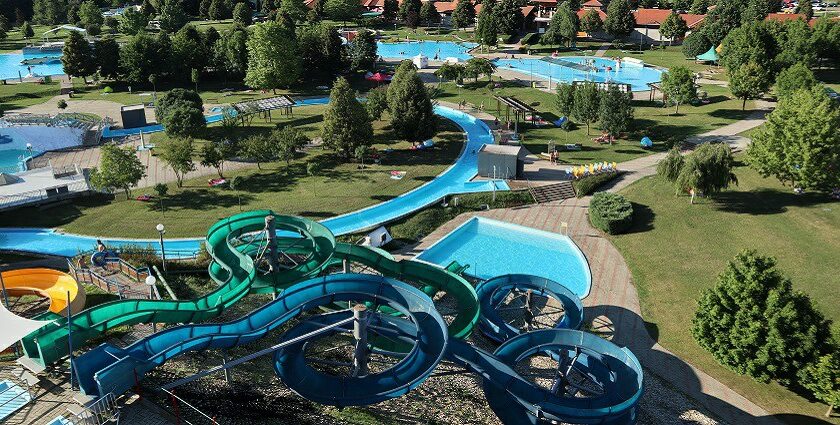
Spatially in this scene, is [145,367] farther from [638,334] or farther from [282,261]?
[638,334]

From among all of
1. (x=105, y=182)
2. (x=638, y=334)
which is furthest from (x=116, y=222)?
(x=638, y=334)

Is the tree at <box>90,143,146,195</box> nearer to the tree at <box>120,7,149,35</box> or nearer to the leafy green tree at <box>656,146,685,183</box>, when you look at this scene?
the leafy green tree at <box>656,146,685,183</box>

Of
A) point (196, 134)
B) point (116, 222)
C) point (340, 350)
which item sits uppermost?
point (196, 134)

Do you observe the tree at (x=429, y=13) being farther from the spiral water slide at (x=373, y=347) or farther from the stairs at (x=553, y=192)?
the spiral water slide at (x=373, y=347)

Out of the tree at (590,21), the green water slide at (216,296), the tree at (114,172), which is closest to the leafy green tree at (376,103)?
the tree at (114,172)

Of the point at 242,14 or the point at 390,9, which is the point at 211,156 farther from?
the point at 390,9

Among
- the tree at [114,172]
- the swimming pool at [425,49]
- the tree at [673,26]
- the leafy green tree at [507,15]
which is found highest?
the leafy green tree at [507,15]

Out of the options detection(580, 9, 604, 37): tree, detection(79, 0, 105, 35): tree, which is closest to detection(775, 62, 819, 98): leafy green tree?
detection(580, 9, 604, 37): tree
